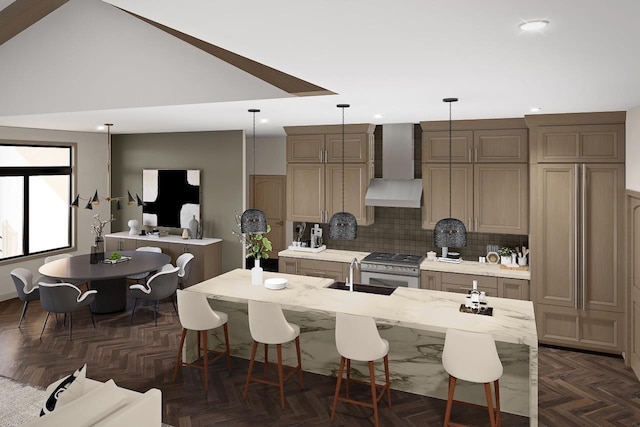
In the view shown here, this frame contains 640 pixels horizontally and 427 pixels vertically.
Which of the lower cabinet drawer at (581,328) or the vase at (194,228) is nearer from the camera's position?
the lower cabinet drawer at (581,328)

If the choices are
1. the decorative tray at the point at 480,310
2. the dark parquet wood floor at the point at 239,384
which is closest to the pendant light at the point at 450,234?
the decorative tray at the point at 480,310

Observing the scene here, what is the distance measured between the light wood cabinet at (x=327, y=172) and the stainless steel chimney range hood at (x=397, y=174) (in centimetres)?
22

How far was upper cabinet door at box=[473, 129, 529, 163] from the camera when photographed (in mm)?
5469

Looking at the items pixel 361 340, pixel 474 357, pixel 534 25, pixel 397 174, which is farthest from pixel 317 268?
pixel 534 25

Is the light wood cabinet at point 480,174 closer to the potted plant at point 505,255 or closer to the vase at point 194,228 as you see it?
the potted plant at point 505,255

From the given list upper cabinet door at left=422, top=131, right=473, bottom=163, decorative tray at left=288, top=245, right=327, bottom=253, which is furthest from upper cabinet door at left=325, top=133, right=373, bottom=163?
decorative tray at left=288, top=245, right=327, bottom=253

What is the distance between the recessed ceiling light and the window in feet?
24.3

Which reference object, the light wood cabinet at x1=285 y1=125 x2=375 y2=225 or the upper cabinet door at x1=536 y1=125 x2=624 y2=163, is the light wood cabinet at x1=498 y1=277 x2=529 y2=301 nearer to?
the upper cabinet door at x1=536 y1=125 x2=624 y2=163

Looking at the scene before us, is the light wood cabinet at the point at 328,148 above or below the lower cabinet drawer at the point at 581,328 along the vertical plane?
above

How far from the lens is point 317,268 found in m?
6.37

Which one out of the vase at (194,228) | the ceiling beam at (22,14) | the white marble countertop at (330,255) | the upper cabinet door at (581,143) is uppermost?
the ceiling beam at (22,14)

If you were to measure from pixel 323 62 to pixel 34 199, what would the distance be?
21.5 feet

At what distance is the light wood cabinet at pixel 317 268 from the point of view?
20.4 feet

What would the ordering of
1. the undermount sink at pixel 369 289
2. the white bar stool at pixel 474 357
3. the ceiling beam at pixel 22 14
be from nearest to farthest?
the white bar stool at pixel 474 357 → the undermount sink at pixel 369 289 → the ceiling beam at pixel 22 14
